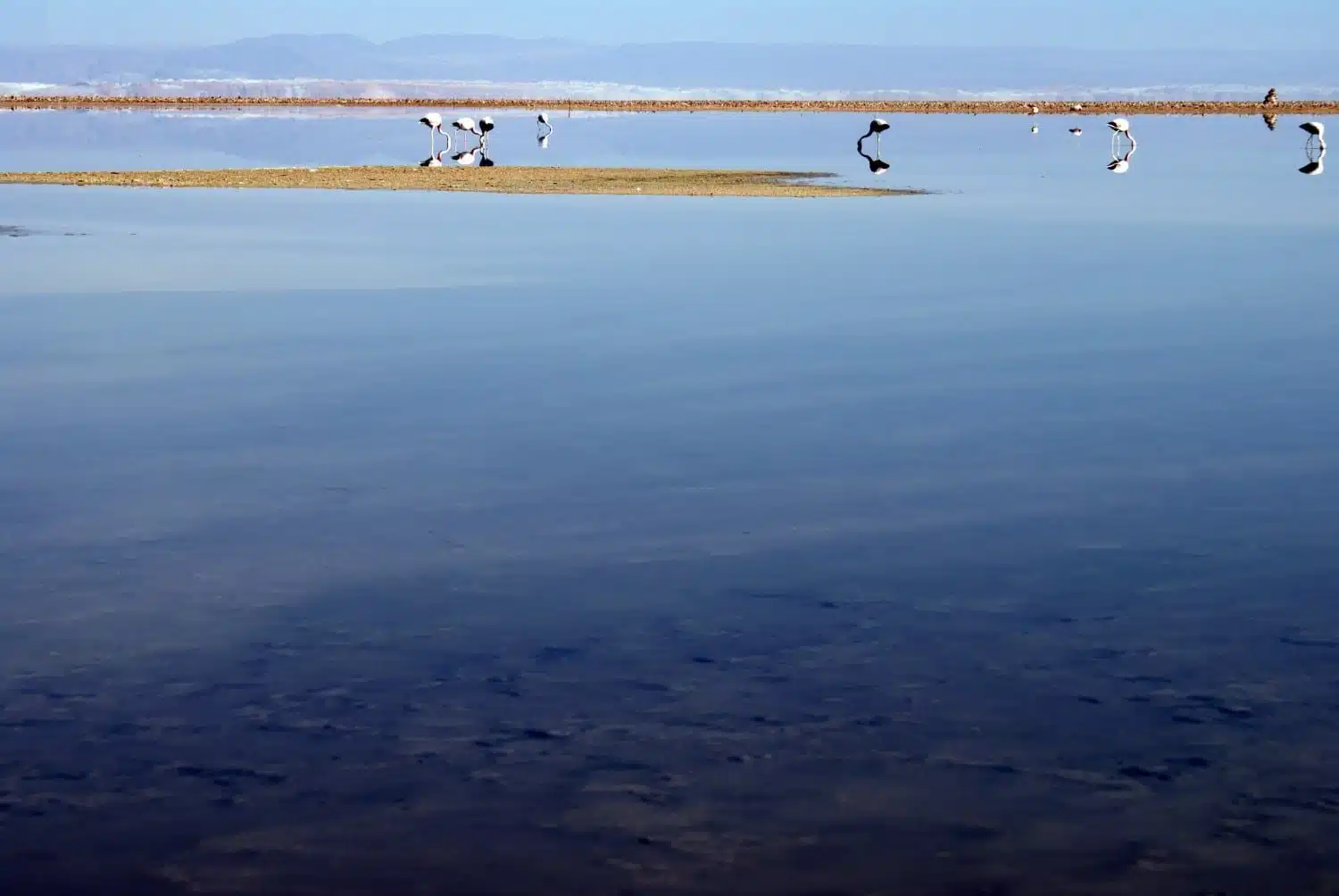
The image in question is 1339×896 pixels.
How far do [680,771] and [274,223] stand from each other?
26675 millimetres

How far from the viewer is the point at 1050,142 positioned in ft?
243

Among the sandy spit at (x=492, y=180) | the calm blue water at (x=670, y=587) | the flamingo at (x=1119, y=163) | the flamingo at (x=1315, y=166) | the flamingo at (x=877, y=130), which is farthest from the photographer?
the flamingo at (x=877, y=130)

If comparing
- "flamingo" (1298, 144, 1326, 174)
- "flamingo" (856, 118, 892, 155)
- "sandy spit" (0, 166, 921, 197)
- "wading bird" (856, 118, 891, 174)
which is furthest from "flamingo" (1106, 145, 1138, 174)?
"sandy spit" (0, 166, 921, 197)

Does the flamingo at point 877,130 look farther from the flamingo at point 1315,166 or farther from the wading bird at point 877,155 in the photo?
the flamingo at point 1315,166

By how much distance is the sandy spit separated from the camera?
42438 mm

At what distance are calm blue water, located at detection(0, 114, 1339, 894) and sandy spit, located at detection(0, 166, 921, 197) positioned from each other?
62.4ft

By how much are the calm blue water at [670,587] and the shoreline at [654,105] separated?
102 m

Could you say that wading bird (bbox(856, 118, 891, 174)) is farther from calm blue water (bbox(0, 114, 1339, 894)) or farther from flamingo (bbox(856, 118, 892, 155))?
calm blue water (bbox(0, 114, 1339, 894))

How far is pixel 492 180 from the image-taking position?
46250mm

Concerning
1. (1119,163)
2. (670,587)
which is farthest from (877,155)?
(670,587)

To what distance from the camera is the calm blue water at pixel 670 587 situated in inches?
292

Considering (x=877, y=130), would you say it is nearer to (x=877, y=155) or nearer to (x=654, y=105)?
(x=877, y=155)

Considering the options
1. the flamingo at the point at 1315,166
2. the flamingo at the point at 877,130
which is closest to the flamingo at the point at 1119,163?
the flamingo at the point at 1315,166

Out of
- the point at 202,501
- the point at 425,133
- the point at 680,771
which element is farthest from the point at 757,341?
the point at 425,133
